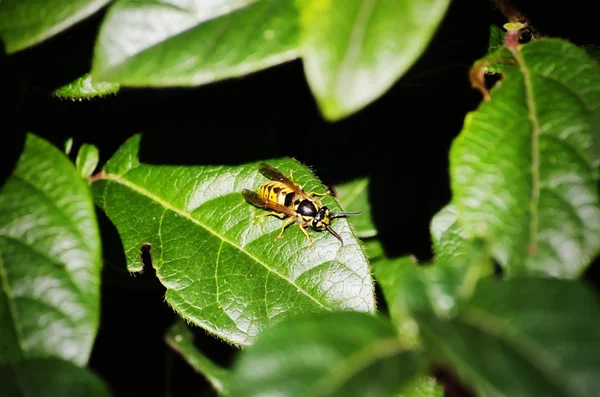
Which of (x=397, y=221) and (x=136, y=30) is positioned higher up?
(x=136, y=30)

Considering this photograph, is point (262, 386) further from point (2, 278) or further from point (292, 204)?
point (292, 204)

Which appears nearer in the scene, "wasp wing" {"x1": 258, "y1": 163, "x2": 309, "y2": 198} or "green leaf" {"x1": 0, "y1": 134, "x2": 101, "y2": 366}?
"green leaf" {"x1": 0, "y1": 134, "x2": 101, "y2": 366}

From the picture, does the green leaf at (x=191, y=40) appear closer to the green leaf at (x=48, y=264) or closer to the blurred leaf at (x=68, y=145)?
the green leaf at (x=48, y=264)

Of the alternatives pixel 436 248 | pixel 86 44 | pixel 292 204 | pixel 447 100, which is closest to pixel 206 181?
pixel 292 204

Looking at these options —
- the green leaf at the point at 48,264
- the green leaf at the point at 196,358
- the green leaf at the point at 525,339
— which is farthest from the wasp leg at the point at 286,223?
the green leaf at the point at 525,339

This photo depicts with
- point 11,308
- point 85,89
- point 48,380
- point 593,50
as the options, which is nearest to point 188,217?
point 85,89

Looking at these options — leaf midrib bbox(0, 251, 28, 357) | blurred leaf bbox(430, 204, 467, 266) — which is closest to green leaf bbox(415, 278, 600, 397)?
blurred leaf bbox(430, 204, 467, 266)

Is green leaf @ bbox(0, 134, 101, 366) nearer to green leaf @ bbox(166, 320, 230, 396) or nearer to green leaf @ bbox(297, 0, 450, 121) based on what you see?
green leaf @ bbox(166, 320, 230, 396)
